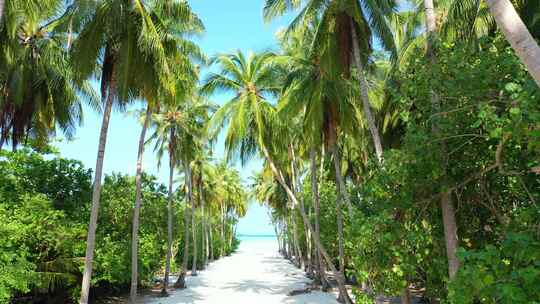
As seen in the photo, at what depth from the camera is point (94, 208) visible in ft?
34.2

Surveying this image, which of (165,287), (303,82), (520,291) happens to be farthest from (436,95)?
(165,287)

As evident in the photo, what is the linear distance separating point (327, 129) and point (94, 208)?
26.6 feet

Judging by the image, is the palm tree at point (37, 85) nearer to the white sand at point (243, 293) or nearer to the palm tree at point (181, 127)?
the palm tree at point (181, 127)

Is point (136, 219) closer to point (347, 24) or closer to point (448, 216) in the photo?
point (347, 24)

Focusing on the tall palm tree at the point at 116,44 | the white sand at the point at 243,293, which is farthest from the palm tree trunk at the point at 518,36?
the white sand at the point at 243,293

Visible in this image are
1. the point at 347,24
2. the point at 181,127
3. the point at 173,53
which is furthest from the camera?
the point at 181,127

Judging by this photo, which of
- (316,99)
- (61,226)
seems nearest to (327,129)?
(316,99)

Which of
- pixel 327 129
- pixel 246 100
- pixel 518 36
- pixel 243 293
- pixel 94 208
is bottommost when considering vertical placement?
pixel 243 293

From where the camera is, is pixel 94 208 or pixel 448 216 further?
pixel 94 208

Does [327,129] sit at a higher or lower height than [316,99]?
lower

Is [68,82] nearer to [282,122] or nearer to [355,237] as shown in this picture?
[282,122]

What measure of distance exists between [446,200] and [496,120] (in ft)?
7.25

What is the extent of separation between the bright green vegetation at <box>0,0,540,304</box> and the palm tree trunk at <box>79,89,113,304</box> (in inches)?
2.1

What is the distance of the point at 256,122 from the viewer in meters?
15.8
